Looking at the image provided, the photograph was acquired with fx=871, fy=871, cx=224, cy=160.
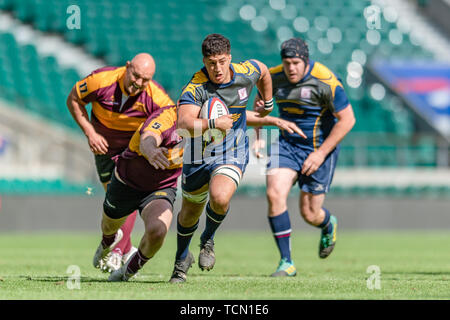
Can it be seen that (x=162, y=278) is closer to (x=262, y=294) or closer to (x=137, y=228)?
(x=262, y=294)

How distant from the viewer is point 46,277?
28.7 ft

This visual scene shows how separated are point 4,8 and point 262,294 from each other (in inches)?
737

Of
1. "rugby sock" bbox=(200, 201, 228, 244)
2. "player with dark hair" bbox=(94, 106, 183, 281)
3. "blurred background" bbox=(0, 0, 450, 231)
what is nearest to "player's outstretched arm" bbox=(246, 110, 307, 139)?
"player with dark hair" bbox=(94, 106, 183, 281)

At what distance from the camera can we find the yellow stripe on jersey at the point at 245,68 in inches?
325

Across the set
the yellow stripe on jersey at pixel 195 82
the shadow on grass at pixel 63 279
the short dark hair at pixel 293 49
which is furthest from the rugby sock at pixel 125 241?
the short dark hair at pixel 293 49

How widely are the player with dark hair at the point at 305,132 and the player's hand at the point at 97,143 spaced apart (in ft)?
5.59

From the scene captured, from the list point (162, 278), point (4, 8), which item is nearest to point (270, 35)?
point (4, 8)

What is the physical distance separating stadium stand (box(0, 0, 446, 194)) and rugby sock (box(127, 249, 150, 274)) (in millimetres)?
11402

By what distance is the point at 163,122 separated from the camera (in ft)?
26.2

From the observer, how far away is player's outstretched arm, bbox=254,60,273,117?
869 centimetres

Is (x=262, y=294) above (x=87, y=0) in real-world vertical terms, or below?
below

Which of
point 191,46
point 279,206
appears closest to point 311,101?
point 279,206

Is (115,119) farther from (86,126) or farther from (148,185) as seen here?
(148,185)

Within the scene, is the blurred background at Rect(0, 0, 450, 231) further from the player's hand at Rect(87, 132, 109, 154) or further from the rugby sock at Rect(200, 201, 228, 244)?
the rugby sock at Rect(200, 201, 228, 244)
